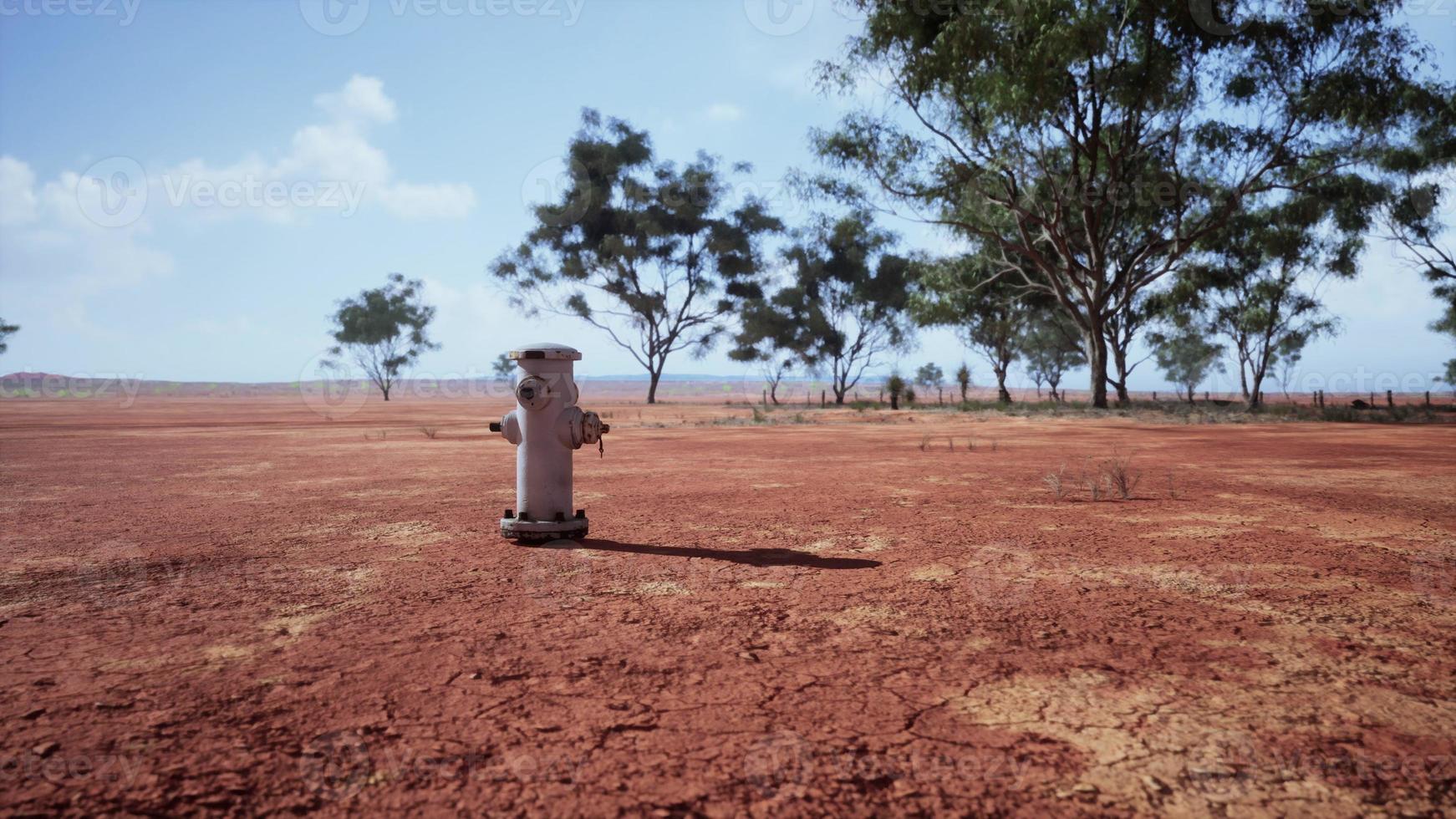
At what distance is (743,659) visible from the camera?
9.61 feet

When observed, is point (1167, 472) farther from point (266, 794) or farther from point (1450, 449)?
point (266, 794)

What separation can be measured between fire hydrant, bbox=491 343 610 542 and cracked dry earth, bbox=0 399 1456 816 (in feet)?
0.88

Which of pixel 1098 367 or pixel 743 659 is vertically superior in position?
pixel 1098 367

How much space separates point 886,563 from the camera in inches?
177

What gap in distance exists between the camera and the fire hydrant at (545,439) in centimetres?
519

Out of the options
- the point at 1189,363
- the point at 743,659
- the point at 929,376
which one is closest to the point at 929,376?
the point at 929,376

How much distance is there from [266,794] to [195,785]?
20 centimetres

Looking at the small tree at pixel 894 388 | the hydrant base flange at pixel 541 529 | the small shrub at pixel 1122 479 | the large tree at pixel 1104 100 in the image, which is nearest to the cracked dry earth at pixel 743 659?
the hydrant base flange at pixel 541 529

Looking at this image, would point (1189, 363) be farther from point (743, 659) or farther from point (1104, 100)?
point (743, 659)

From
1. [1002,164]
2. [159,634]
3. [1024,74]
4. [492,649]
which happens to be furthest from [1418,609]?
[1002,164]

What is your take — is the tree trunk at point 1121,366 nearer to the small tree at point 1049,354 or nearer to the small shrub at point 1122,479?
the small tree at point 1049,354

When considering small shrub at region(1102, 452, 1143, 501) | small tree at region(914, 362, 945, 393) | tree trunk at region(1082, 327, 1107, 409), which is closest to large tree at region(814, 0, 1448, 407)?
tree trunk at region(1082, 327, 1107, 409)

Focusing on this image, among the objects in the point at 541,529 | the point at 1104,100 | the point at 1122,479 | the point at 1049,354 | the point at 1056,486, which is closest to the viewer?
the point at 541,529

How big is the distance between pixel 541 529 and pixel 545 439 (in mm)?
581
